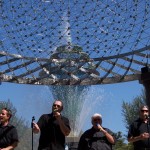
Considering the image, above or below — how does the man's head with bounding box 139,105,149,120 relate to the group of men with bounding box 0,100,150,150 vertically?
above

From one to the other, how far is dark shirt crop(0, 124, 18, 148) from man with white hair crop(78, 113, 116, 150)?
1.21m

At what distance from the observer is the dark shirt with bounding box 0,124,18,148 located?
19.0ft

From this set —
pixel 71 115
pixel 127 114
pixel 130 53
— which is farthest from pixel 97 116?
pixel 127 114

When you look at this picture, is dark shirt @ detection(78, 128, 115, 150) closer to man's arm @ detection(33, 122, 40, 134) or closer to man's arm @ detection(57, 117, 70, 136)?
man's arm @ detection(57, 117, 70, 136)

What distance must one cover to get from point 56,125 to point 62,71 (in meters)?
10.0

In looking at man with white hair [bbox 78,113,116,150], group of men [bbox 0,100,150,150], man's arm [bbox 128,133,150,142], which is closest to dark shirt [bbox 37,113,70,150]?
group of men [bbox 0,100,150,150]

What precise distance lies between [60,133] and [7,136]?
80 cm

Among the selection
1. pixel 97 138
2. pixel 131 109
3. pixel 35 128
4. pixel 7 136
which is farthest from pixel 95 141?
pixel 131 109

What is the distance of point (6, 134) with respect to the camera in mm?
5863

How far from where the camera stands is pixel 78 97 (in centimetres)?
3891

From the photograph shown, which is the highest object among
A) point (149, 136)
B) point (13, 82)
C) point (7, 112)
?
point (13, 82)

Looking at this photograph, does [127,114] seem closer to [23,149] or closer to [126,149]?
[126,149]

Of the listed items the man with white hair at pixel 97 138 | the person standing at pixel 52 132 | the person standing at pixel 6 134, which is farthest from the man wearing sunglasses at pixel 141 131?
the person standing at pixel 6 134

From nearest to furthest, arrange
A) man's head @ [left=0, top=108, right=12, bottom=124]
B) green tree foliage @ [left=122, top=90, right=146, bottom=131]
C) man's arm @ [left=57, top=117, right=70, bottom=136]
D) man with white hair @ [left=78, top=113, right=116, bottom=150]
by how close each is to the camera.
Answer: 1. man's arm @ [left=57, top=117, right=70, bottom=136]
2. man's head @ [left=0, top=108, right=12, bottom=124]
3. man with white hair @ [left=78, top=113, right=116, bottom=150]
4. green tree foliage @ [left=122, top=90, right=146, bottom=131]
